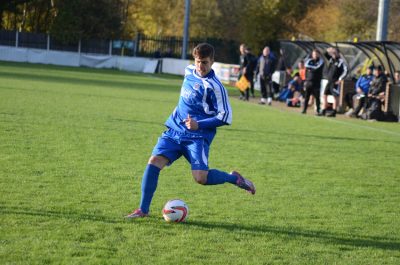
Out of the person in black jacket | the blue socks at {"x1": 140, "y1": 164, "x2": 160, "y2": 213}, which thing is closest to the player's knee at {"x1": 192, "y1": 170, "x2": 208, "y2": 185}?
the blue socks at {"x1": 140, "y1": 164, "x2": 160, "y2": 213}

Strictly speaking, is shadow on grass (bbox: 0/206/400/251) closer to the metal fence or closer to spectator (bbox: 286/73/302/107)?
spectator (bbox: 286/73/302/107)

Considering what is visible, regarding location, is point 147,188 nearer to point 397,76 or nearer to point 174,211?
point 174,211

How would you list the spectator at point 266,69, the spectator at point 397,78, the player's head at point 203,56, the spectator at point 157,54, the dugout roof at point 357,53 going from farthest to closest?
the spectator at point 157,54
the spectator at point 266,69
the dugout roof at point 357,53
the spectator at point 397,78
the player's head at point 203,56

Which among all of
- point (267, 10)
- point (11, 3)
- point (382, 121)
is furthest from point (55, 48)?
point (382, 121)

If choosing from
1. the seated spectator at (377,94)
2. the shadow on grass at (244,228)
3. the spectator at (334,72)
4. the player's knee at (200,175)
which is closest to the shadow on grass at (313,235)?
the shadow on grass at (244,228)

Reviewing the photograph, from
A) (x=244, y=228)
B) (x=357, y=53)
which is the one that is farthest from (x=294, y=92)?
(x=244, y=228)

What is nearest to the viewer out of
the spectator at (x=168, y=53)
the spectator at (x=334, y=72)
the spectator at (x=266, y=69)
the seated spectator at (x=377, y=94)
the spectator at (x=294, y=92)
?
the seated spectator at (x=377, y=94)

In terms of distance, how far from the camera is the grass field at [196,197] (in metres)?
6.52

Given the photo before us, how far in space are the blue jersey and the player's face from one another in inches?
2.5

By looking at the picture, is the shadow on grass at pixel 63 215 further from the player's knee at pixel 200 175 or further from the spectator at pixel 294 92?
the spectator at pixel 294 92

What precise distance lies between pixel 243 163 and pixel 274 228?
14.5 feet

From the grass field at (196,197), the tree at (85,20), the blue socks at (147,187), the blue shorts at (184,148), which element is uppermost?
the tree at (85,20)

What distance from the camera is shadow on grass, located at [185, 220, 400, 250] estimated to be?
7.17 meters

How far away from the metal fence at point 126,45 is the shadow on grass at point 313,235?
46.7 m
